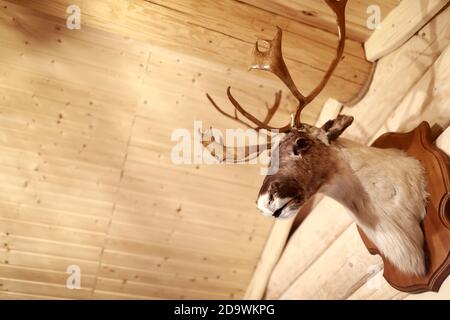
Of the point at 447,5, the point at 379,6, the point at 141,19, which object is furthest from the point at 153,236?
the point at 447,5

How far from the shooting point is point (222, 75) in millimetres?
2627

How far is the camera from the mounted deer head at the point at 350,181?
169cm

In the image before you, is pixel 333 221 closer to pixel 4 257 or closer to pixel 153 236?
pixel 153 236

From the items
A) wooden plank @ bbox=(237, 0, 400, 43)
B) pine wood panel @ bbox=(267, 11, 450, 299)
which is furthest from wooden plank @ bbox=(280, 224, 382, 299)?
wooden plank @ bbox=(237, 0, 400, 43)

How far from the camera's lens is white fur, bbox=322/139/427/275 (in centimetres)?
170

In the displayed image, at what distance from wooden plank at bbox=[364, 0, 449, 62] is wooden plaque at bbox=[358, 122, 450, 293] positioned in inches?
24.0

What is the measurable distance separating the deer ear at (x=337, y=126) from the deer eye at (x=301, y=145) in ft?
0.43

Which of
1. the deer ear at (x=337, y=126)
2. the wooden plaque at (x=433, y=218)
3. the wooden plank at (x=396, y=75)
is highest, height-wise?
the wooden plank at (x=396, y=75)

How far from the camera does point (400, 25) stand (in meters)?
2.17

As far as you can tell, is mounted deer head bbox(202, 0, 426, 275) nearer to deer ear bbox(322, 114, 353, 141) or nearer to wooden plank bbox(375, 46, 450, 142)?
deer ear bbox(322, 114, 353, 141)

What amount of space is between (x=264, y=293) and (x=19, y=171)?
2.41 meters

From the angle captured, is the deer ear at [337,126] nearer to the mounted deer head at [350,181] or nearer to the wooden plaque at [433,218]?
the mounted deer head at [350,181]

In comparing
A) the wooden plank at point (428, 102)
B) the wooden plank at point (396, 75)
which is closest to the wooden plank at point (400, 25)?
the wooden plank at point (396, 75)

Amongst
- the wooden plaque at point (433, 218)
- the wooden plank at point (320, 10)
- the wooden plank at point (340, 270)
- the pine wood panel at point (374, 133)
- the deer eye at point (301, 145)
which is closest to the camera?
the wooden plaque at point (433, 218)
